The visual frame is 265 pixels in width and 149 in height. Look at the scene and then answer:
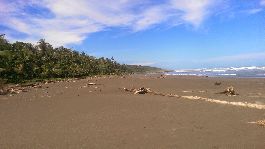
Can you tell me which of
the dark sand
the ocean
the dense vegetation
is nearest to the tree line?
the dense vegetation

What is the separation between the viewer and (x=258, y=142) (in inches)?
290

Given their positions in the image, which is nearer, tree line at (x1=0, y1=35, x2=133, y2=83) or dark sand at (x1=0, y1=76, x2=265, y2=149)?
dark sand at (x1=0, y1=76, x2=265, y2=149)

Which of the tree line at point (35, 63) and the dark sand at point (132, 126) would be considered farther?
the tree line at point (35, 63)

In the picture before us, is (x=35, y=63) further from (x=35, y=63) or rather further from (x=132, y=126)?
(x=132, y=126)

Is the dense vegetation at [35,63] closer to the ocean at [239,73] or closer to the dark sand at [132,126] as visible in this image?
the ocean at [239,73]

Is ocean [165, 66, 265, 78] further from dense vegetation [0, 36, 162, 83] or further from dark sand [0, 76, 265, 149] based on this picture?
dark sand [0, 76, 265, 149]

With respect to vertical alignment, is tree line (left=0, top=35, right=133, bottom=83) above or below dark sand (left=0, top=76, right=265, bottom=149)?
above

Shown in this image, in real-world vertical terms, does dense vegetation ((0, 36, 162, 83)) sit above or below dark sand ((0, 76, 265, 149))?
above

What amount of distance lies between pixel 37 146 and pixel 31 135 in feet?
3.42

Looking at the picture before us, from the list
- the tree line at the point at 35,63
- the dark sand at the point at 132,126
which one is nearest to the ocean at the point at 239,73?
the tree line at the point at 35,63

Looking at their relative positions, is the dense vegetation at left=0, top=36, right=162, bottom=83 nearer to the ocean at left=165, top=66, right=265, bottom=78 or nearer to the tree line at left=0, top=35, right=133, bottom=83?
the tree line at left=0, top=35, right=133, bottom=83

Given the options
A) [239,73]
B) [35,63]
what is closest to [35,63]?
[35,63]

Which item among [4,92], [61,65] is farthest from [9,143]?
[61,65]

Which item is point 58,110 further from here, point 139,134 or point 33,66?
point 33,66
